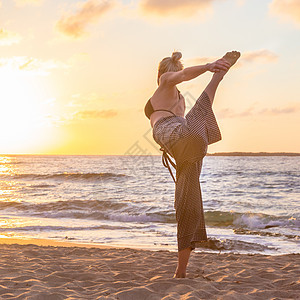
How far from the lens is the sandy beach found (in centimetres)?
333

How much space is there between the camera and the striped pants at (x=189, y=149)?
10.8 ft

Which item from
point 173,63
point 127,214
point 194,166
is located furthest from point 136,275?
point 127,214

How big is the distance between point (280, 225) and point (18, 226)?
7.66 metres

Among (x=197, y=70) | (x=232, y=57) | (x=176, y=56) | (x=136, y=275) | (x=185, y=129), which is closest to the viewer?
(x=197, y=70)

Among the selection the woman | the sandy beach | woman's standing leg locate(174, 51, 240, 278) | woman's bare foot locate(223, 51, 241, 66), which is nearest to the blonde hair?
the woman

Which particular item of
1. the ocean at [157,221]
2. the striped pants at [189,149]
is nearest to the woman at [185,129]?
the striped pants at [189,149]

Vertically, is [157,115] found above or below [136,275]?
above

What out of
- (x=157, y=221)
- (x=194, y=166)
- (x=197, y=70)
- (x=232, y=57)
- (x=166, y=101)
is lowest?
(x=157, y=221)

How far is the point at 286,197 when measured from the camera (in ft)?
60.2

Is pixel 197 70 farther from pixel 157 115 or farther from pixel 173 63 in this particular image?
pixel 157 115

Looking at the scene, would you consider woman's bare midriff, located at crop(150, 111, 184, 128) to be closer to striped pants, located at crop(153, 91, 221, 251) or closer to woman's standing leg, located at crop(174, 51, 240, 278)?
striped pants, located at crop(153, 91, 221, 251)

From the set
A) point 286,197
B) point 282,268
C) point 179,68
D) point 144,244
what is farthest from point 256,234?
point 286,197

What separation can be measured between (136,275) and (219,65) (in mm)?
2528

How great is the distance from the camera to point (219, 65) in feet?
10.1
